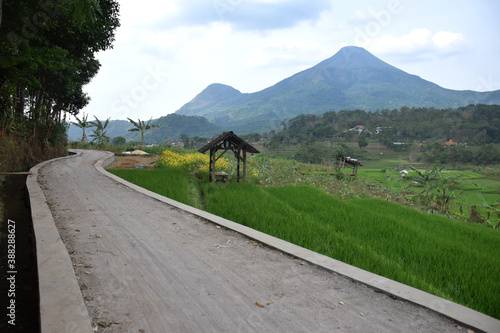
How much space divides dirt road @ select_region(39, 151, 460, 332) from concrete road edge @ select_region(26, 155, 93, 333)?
0.34 ft

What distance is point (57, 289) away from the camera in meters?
2.19

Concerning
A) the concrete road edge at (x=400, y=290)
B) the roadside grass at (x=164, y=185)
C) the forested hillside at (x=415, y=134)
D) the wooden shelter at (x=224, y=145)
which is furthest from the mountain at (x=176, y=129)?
the concrete road edge at (x=400, y=290)

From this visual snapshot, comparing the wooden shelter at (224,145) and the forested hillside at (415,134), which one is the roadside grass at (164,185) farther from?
the forested hillside at (415,134)

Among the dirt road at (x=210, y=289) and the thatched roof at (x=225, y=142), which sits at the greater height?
the thatched roof at (x=225, y=142)

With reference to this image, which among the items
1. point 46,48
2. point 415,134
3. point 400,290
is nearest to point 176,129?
point 415,134

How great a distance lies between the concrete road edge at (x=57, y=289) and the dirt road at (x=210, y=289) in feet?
0.34

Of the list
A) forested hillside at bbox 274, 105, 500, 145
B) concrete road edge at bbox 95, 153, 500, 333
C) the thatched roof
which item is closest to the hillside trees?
concrete road edge at bbox 95, 153, 500, 333

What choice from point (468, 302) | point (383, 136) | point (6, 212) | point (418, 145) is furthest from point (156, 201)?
point (383, 136)

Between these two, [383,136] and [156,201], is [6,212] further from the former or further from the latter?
[383,136]

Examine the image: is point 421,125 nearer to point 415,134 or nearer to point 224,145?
point 415,134

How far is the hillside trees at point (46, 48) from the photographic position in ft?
16.9

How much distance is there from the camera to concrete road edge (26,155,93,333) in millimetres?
1800

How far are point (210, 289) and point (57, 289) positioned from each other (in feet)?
4.05

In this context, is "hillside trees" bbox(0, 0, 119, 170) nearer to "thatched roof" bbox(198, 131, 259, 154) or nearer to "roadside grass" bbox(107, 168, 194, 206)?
"roadside grass" bbox(107, 168, 194, 206)
